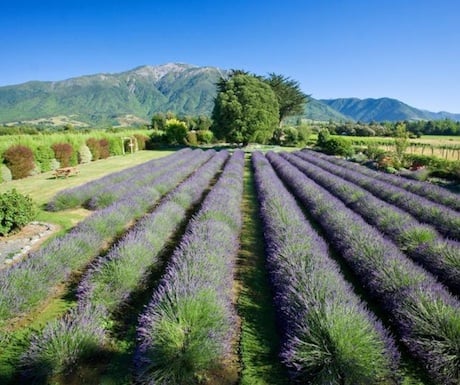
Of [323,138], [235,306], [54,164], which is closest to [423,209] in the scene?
[235,306]

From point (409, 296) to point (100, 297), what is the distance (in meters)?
3.66

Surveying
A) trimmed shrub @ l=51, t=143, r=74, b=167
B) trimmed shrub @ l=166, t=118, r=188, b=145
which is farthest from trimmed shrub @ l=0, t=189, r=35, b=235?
trimmed shrub @ l=166, t=118, r=188, b=145

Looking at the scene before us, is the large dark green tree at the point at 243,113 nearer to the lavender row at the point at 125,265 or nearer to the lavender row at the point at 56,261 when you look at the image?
the lavender row at the point at 56,261

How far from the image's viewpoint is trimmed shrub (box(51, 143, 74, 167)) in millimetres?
18578

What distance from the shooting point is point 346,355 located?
2525 millimetres

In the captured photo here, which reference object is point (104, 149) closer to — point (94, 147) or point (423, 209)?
point (94, 147)

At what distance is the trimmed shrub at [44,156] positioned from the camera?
670 inches

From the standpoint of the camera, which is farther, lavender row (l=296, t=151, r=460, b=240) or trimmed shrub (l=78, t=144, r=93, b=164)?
trimmed shrub (l=78, t=144, r=93, b=164)

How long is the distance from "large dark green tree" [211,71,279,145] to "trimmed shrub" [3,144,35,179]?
18.8 meters

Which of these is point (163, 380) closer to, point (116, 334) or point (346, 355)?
point (116, 334)

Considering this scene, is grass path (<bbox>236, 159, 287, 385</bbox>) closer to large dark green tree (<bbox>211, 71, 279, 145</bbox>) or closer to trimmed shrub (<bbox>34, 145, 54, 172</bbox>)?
trimmed shrub (<bbox>34, 145, 54, 172</bbox>)

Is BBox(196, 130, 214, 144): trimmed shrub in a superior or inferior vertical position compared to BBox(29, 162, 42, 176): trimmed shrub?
superior

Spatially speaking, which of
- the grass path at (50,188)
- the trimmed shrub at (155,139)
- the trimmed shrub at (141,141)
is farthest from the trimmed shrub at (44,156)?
the trimmed shrub at (155,139)

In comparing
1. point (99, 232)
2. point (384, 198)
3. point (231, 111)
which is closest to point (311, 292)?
point (99, 232)
